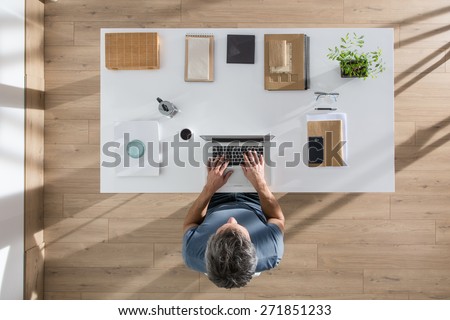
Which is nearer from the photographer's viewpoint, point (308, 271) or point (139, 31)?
point (139, 31)

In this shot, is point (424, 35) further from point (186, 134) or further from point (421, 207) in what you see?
point (186, 134)

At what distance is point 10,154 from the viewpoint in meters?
2.15

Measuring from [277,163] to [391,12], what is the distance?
4.85 ft

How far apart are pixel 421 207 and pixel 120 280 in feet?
7.10

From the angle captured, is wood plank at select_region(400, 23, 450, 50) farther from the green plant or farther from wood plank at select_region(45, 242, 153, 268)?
wood plank at select_region(45, 242, 153, 268)

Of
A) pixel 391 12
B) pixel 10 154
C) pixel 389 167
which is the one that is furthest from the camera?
pixel 391 12

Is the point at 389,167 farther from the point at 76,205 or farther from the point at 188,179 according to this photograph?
the point at 76,205

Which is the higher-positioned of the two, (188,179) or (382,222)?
(188,179)

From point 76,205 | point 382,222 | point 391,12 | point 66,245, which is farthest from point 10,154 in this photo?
→ point 391,12

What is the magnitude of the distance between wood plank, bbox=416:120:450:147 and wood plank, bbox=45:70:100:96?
2.27 m

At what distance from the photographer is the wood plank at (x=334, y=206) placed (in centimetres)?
244

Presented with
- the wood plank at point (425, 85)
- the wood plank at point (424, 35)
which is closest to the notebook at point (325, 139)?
the wood plank at point (425, 85)

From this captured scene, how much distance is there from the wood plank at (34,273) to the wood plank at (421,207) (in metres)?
2.46

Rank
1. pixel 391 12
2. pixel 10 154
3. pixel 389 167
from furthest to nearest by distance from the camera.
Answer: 1. pixel 391 12
2. pixel 10 154
3. pixel 389 167
